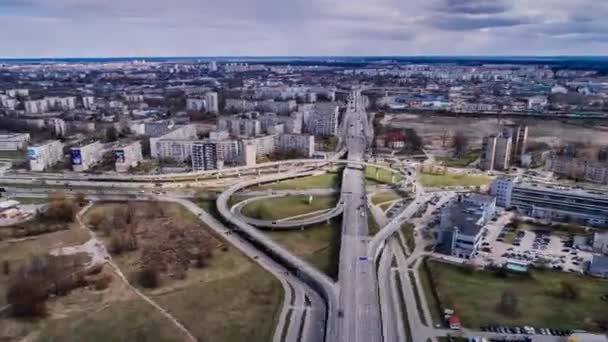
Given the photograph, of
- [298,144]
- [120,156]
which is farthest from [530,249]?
[120,156]

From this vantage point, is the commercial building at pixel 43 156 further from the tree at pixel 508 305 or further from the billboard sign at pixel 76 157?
the tree at pixel 508 305

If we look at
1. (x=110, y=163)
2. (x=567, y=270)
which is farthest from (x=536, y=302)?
(x=110, y=163)

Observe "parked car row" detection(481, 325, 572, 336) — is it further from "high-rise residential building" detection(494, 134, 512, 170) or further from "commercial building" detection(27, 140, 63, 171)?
"commercial building" detection(27, 140, 63, 171)

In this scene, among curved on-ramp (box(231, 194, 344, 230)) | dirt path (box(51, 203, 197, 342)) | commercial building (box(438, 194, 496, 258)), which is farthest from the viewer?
curved on-ramp (box(231, 194, 344, 230))

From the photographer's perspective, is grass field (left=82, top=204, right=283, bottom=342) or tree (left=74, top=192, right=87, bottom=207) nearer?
grass field (left=82, top=204, right=283, bottom=342)

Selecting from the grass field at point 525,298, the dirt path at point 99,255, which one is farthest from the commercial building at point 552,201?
the dirt path at point 99,255

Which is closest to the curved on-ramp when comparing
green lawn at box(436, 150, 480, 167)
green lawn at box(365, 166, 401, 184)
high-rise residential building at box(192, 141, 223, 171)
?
green lawn at box(365, 166, 401, 184)
